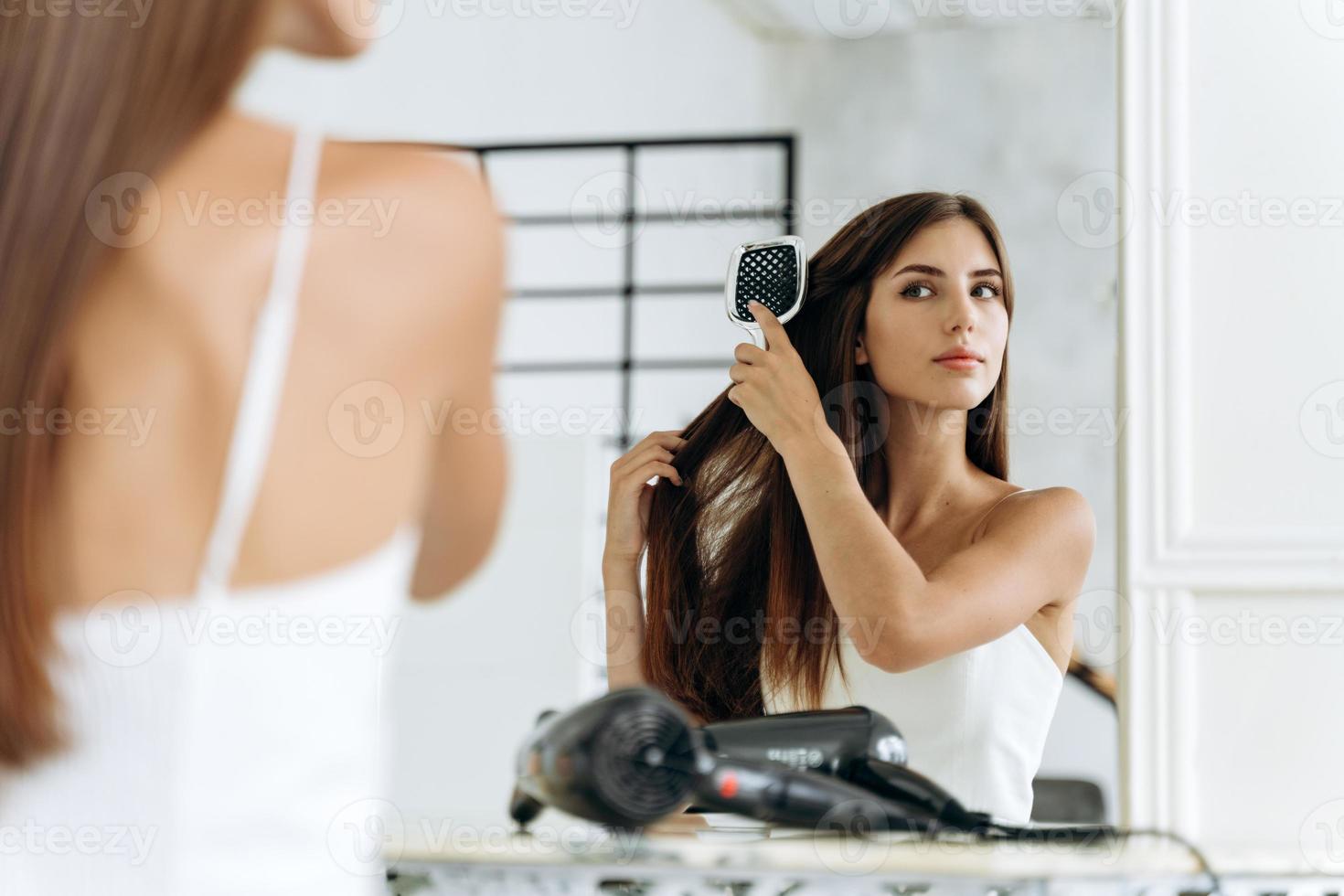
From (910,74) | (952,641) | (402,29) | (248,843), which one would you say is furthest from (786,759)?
(402,29)

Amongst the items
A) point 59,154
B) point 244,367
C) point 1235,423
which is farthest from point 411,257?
point 1235,423

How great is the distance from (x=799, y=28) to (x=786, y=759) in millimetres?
551

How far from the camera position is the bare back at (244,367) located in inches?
28.0

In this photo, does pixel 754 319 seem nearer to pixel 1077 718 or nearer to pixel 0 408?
pixel 1077 718

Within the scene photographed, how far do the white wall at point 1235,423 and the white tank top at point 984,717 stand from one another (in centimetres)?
7

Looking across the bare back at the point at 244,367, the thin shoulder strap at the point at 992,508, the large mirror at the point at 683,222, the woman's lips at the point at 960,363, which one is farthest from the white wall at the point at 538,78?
the thin shoulder strap at the point at 992,508

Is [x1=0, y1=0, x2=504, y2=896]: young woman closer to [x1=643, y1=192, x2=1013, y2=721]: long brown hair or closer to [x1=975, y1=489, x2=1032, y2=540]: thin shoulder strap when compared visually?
[x1=643, y1=192, x2=1013, y2=721]: long brown hair

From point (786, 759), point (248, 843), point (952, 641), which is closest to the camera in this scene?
point (248, 843)

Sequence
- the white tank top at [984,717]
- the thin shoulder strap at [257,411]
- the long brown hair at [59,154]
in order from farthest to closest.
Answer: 1. the white tank top at [984,717]
2. the long brown hair at [59,154]
3. the thin shoulder strap at [257,411]

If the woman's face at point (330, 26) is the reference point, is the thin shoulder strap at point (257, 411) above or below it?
below

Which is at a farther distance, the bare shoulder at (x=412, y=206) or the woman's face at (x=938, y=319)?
the woman's face at (x=938, y=319)

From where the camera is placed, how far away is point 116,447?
0.74m

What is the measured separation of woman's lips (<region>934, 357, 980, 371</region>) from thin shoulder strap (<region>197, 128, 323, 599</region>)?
1.56 feet

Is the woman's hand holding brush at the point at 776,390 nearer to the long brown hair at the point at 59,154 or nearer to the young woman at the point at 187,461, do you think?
the young woman at the point at 187,461
